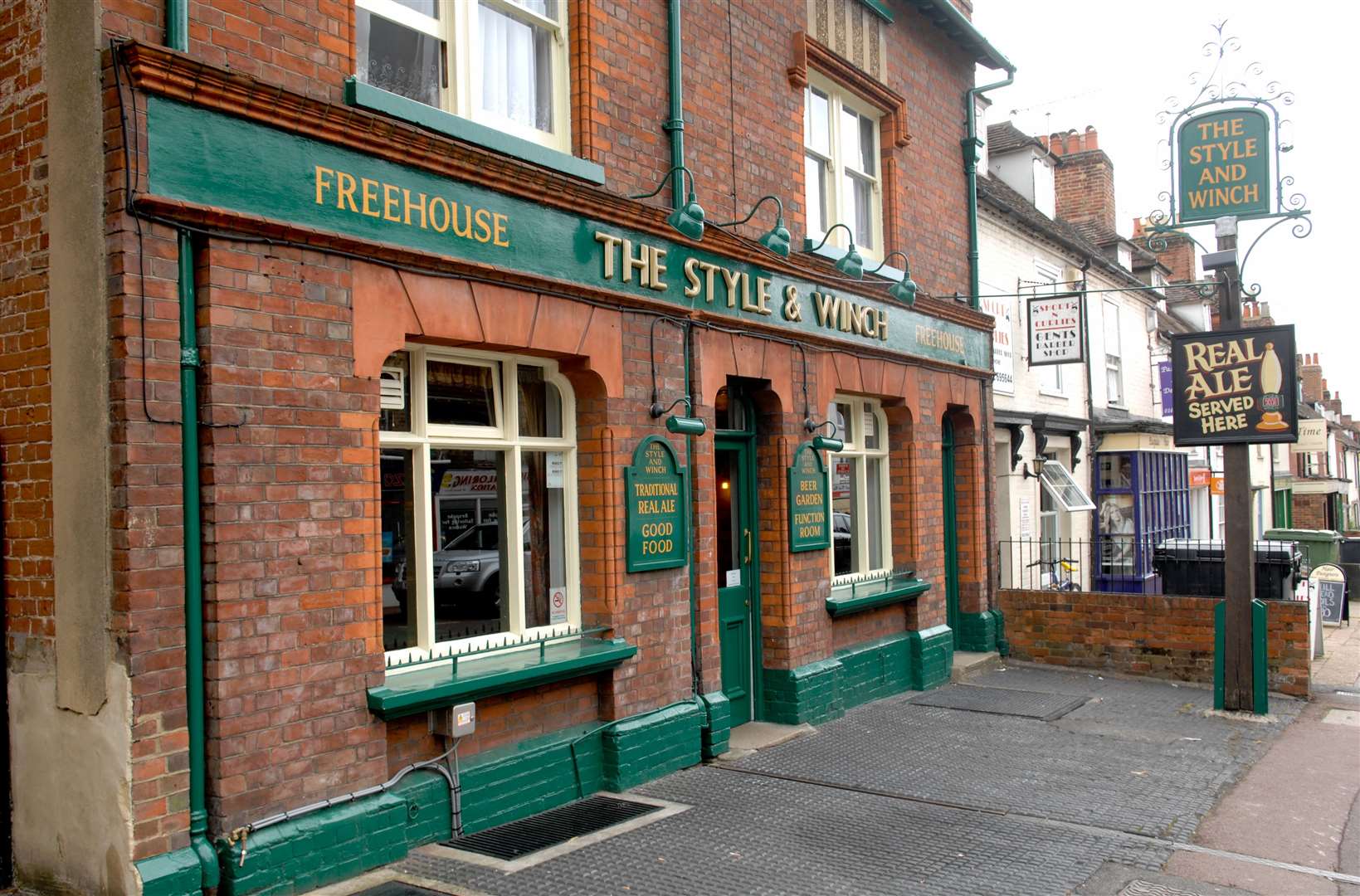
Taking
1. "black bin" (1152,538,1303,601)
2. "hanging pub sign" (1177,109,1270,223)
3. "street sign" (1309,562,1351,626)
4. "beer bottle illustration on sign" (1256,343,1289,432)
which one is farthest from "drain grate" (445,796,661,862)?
"street sign" (1309,562,1351,626)

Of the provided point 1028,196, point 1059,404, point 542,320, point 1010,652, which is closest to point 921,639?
point 1010,652

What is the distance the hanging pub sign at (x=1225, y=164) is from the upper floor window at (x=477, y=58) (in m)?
6.53

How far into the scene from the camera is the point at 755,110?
29.9 ft

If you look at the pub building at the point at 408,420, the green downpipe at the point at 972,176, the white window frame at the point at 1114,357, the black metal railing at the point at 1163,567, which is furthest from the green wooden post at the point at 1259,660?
the white window frame at the point at 1114,357

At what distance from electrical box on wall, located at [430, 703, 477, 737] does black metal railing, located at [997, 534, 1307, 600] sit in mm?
8044

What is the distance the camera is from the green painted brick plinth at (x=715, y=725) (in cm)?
807

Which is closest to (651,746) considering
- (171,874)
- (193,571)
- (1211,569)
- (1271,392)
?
(171,874)

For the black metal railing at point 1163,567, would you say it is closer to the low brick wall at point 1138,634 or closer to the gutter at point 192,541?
the low brick wall at point 1138,634

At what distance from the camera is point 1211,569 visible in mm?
12625

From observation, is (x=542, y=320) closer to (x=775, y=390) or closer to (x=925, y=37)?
(x=775, y=390)

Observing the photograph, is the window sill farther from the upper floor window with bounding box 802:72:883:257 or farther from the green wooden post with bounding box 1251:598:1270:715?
the green wooden post with bounding box 1251:598:1270:715

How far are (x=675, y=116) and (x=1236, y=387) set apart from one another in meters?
5.88

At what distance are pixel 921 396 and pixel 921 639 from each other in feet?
8.52

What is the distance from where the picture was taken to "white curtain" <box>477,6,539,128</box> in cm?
683
